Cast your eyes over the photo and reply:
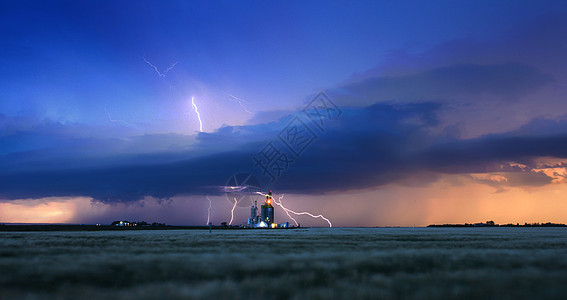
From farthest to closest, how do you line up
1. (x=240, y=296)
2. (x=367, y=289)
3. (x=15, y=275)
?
1. (x=15, y=275)
2. (x=367, y=289)
3. (x=240, y=296)

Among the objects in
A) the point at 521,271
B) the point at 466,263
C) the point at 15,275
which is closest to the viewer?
the point at 15,275

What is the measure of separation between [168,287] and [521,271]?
12378 millimetres

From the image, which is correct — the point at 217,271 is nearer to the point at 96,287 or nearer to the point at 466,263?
the point at 96,287

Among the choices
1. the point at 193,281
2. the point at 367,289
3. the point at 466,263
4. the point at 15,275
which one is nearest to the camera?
the point at 367,289

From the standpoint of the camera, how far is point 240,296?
9492mm

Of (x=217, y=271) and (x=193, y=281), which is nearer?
(x=193, y=281)

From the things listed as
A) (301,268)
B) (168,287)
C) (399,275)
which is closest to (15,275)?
(168,287)

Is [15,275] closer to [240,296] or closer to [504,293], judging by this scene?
[240,296]

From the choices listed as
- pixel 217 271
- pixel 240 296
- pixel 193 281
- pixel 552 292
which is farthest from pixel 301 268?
pixel 552 292

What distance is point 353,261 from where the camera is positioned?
17.3 meters

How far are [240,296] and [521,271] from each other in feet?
35.3

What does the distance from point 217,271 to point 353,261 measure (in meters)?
6.54

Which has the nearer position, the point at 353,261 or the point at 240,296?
the point at 240,296

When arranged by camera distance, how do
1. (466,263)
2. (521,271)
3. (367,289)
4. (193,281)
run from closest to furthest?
(367,289)
(193,281)
(521,271)
(466,263)
